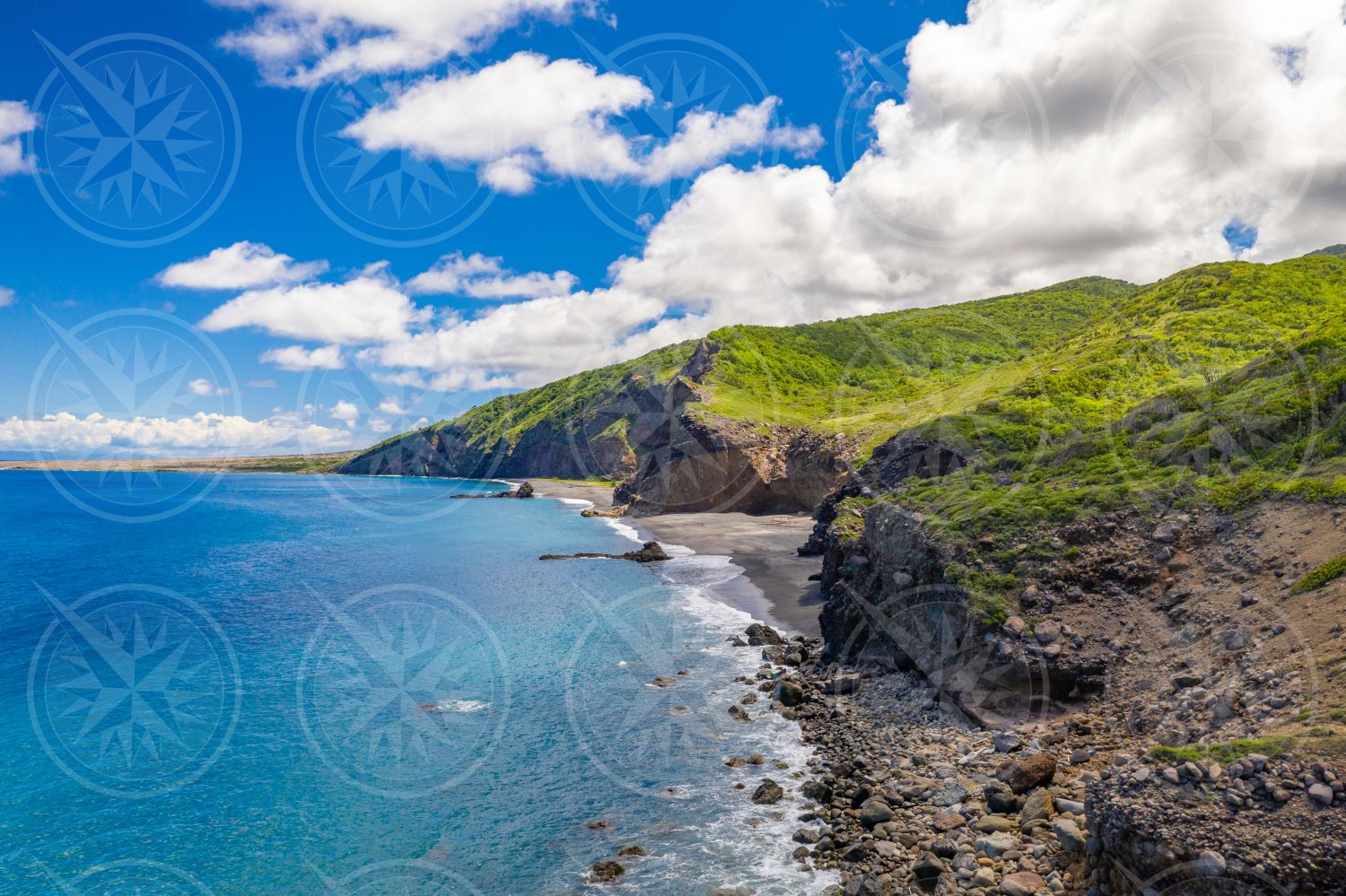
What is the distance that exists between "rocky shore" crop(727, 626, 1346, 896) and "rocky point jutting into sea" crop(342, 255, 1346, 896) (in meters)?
0.05

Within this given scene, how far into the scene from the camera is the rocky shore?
35.7 feet

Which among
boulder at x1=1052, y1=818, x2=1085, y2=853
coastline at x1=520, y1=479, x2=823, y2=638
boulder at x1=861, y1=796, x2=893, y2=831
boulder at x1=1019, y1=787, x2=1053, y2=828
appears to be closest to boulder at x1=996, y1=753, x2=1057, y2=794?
boulder at x1=1019, y1=787, x2=1053, y2=828

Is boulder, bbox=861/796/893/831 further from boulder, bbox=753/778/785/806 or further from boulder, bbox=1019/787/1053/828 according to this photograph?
boulder, bbox=1019/787/1053/828

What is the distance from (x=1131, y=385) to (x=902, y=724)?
109 feet

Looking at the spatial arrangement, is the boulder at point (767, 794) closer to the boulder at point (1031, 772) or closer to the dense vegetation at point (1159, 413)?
the boulder at point (1031, 772)

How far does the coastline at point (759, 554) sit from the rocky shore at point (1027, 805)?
15.0 m

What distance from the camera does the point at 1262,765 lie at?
38.8 feet

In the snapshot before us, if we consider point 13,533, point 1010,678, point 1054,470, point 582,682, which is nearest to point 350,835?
point 582,682

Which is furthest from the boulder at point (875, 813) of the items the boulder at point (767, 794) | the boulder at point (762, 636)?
the boulder at point (762, 636)

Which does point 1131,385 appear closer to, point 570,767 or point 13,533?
point 570,767

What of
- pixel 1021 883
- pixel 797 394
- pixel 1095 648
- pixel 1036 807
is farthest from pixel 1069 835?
pixel 797 394

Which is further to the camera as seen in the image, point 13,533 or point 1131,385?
point 13,533

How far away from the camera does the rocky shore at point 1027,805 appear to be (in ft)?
35.7

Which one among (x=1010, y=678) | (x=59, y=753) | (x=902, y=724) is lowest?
(x=59, y=753)
